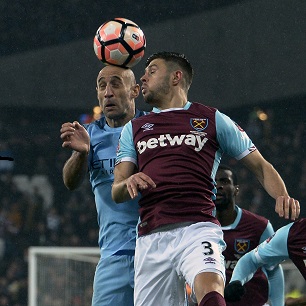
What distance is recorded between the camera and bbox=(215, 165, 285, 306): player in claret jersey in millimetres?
5211

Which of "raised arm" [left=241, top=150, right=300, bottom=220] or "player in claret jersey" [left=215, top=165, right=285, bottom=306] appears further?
"player in claret jersey" [left=215, top=165, right=285, bottom=306]

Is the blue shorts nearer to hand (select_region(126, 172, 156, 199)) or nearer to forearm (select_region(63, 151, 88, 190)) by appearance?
forearm (select_region(63, 151, 88, 190))

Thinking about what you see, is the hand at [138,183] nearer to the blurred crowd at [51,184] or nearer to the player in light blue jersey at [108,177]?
the player in light blue jersey at [108,177]

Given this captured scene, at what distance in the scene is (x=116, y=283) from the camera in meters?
4.09

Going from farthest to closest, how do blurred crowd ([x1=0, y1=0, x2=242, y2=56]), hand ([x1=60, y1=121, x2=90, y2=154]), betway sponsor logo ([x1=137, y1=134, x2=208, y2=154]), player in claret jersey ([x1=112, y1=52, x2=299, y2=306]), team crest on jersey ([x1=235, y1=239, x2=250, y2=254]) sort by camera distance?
blurred crowd ([x1=0, y1=0, x2=242, y2=56]) → team crest on jersey ([x1=235, y1=239, x2=250, y2=254]) → hand ([x1=60, y1=121, x2=90, y2=154]) → betway sponsor logo ([x1=137, y1=134, x2=208, y2=154]) → player in claret jersey ([x1=112, y1=52, x2=299, y2=306])

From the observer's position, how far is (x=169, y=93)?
13.3 feet

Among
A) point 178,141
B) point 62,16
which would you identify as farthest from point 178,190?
point 62,16

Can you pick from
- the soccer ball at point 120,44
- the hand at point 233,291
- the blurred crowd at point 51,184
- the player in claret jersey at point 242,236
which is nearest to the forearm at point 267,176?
the hand at point 233,291

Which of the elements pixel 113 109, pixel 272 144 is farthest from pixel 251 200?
pixel 113 109

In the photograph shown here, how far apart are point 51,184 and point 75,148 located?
11.1 m

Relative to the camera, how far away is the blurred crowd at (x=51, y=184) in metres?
13.4

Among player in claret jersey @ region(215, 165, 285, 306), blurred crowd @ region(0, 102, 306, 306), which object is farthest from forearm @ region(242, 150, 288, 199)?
blurred crowd @ region(0, 102, 306, 306)

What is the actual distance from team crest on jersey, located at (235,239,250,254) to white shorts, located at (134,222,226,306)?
5.31 ft

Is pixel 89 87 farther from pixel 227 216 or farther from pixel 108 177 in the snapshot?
pixel 108 177
